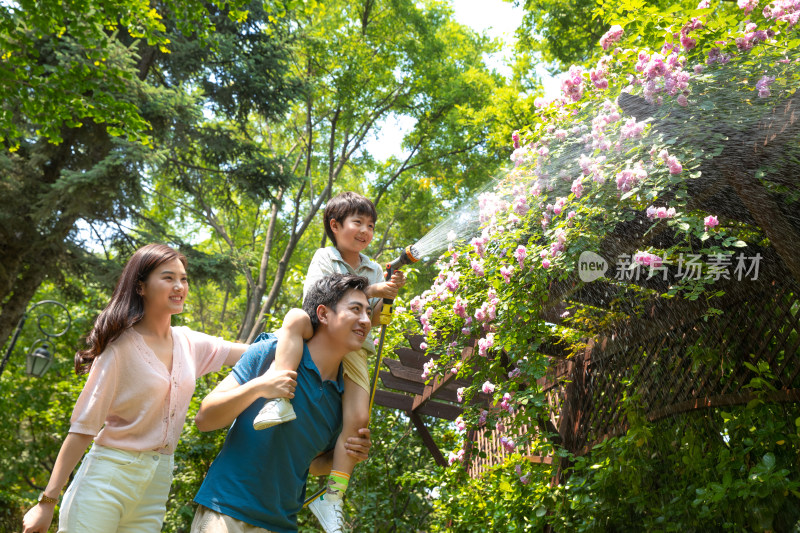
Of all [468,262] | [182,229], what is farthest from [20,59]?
[182,229]

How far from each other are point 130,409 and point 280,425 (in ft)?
1.69

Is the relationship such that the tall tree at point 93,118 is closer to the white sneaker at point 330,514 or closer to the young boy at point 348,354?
the young boy at point 348,354

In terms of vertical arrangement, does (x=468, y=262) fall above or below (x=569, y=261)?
above

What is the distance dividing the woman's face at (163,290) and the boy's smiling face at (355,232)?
2.92ft

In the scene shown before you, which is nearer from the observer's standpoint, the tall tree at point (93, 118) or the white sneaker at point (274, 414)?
the white sneaker at point (274, 414)

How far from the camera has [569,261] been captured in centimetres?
323

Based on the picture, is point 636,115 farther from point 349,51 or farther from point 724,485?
point 349,51

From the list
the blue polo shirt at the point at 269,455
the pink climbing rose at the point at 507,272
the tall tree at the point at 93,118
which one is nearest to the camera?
the blue polo shirt at the point at 269,455

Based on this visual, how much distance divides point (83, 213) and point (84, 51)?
2579mm

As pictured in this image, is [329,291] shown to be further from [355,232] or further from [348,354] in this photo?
[355,232]

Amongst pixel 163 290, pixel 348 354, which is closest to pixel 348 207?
pixel 348 354

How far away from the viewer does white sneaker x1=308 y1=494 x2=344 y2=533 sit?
206 centimetres

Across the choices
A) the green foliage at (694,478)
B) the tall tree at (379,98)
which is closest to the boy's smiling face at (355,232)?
the green foliage at (694,478)

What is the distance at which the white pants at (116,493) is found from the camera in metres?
1.91
